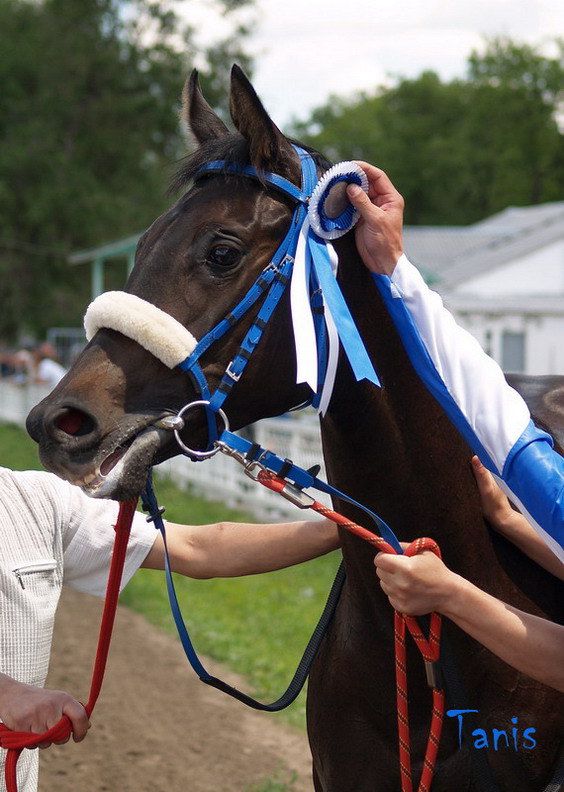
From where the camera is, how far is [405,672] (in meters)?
2.26

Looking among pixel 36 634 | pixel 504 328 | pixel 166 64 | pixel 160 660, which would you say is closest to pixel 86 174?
pixel 166 64

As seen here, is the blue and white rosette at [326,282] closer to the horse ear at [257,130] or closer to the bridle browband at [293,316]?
the bridle browband at [293,316]

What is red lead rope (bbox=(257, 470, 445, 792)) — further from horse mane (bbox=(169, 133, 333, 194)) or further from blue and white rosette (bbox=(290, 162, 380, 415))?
horse mane (bbox=(169, 133, 333, 194))

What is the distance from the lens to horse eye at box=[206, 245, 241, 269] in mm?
2143

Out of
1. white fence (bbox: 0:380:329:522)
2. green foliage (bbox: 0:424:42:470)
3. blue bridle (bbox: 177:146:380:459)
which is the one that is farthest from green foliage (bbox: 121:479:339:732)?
green foliage (bbox: 0:424:42:470)

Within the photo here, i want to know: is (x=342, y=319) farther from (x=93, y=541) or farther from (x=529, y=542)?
(x=93, y=541)

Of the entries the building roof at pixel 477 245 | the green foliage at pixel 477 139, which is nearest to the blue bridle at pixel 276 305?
the building roof at pixel 477 245

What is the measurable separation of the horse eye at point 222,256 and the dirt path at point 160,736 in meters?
3.21

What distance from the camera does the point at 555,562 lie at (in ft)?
7.69

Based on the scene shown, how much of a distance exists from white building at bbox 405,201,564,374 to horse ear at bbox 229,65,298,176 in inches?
385

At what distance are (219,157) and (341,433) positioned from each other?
704 mm

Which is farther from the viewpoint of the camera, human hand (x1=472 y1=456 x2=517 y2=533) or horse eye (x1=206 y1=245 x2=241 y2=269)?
human hand (x1=472 y1=456 x2=517 y2=533)

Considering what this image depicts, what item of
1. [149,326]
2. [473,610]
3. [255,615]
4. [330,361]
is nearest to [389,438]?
[330,361]

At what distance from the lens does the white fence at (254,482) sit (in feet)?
32.3
